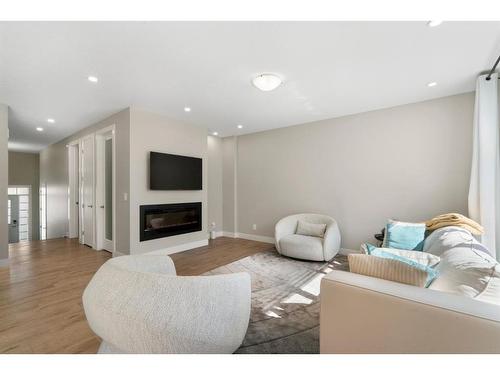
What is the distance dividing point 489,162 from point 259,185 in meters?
3.60

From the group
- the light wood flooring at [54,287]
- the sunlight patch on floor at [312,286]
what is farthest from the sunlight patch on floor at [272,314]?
the light wood flooring at [54,287]

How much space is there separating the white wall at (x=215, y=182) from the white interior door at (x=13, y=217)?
7428 mm

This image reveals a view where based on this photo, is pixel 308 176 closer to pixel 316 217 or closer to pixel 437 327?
pixel 316 217

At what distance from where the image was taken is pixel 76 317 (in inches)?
78.0

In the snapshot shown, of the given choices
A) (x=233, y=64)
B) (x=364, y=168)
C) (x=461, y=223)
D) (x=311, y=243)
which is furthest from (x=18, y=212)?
(x=461, y=223)

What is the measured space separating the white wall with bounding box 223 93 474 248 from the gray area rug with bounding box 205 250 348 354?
1105 millimetres

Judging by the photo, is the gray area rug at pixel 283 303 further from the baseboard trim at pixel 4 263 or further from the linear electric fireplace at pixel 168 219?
the baseboard trim at pixel 4 263

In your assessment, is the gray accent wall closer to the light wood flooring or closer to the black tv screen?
the light wood flooring

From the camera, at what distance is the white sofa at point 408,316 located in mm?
818

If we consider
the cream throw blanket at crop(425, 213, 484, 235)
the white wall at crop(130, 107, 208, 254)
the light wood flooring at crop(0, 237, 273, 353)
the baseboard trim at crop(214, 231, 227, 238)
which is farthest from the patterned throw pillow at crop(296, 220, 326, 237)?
the baseboard trim at crop(214, 231, 227, 238)

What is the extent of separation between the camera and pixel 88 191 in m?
4.57

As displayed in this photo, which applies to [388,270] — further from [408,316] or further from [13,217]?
[13,217]

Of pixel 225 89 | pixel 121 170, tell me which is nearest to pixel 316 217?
pixel 225 89
